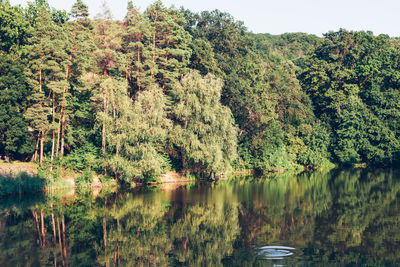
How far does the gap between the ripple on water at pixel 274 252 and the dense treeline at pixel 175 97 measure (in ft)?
70.1

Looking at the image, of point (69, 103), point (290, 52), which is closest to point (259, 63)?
point (69, 103)

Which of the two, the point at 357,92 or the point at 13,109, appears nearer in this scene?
the point at 13,109

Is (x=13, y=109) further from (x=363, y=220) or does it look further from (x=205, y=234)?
(x=363, y=220)

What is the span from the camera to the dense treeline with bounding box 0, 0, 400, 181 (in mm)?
39844

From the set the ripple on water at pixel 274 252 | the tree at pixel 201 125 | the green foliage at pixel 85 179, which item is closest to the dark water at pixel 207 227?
the ripple on water at pixel 274 252

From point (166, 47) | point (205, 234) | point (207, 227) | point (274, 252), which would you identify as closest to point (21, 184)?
point (207, 227)

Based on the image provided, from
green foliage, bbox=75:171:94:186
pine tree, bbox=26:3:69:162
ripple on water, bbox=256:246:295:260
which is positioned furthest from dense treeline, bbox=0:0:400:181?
ripple on water, bbox=256:246:295:260

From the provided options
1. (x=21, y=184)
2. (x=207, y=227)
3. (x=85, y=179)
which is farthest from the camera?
(x=85, y=179)

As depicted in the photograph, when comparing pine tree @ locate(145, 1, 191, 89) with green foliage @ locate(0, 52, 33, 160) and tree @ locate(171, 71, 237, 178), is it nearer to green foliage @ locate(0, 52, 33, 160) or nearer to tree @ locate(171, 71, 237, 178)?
tree @ locate(171, 71, 237, 178)

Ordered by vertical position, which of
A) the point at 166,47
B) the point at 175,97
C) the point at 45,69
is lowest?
the point at 175,97

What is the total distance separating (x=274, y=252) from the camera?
1991cm

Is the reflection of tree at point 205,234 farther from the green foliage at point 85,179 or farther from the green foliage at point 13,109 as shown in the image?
the green foliage at point 13,109

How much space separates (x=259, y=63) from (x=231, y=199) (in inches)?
1336

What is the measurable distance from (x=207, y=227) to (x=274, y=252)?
21.2 ft
